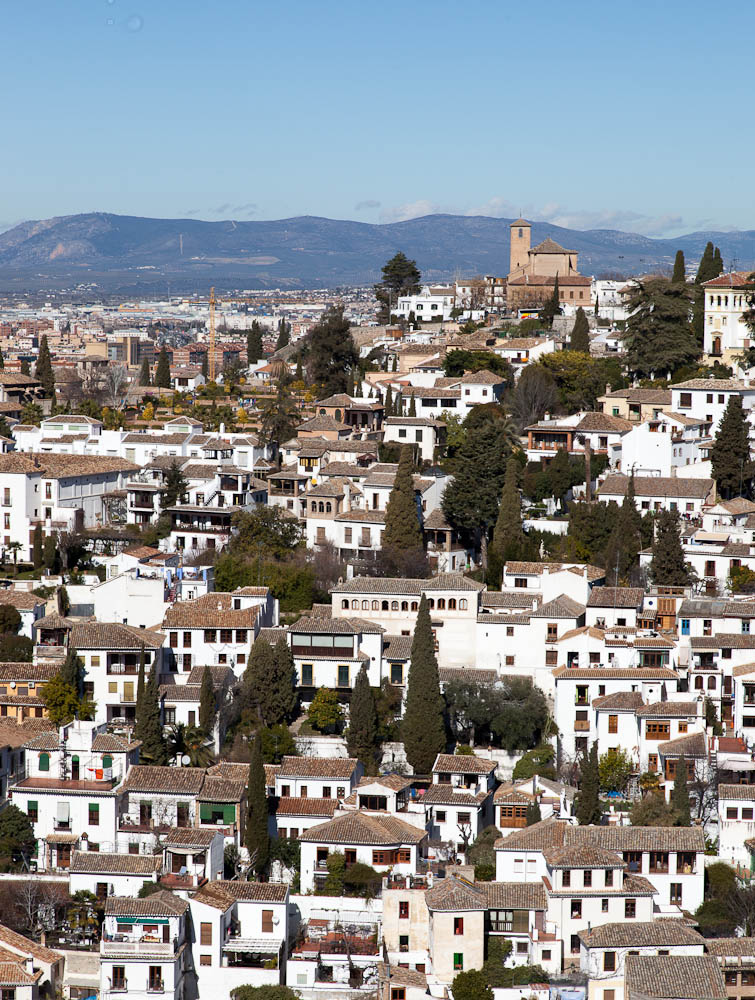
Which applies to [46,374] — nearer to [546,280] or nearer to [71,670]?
[546,280]

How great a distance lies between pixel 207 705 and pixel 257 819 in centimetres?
371

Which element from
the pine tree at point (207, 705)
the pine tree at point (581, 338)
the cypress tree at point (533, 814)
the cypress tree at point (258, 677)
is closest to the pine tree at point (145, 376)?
the pine tree at point (581, 338)

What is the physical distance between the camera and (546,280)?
64.2 m

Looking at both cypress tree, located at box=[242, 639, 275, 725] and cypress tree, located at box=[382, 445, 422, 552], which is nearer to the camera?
cypress tree, located at box=[242, 639, 275, 725]

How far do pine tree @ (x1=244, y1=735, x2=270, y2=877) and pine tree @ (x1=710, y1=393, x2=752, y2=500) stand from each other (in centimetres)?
1764

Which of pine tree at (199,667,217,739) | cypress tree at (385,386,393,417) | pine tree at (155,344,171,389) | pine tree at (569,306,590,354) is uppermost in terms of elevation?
pine tree at (569,306,590,354)

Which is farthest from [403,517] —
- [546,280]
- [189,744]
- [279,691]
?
[546,280]

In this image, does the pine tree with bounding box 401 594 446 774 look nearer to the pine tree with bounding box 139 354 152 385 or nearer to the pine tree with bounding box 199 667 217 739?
the pine tree with bounding box 199 667 217 739

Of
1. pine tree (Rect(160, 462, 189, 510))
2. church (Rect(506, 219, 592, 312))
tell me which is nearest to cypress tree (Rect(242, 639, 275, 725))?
pine tree (Rect(160, 462, 189, 510))

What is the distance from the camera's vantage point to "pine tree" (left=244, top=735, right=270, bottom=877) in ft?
97.3

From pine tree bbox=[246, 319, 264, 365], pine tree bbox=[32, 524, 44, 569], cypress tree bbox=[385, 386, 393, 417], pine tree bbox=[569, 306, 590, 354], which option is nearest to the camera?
pine tree bbox=[32, 524, 44, 569]

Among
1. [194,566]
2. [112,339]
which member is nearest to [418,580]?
[194,566]

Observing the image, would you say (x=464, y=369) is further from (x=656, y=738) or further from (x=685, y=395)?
(x=656, y=738)

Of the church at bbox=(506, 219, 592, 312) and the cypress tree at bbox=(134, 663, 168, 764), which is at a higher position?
the church at bbox=(506, 219, 592, 312)
